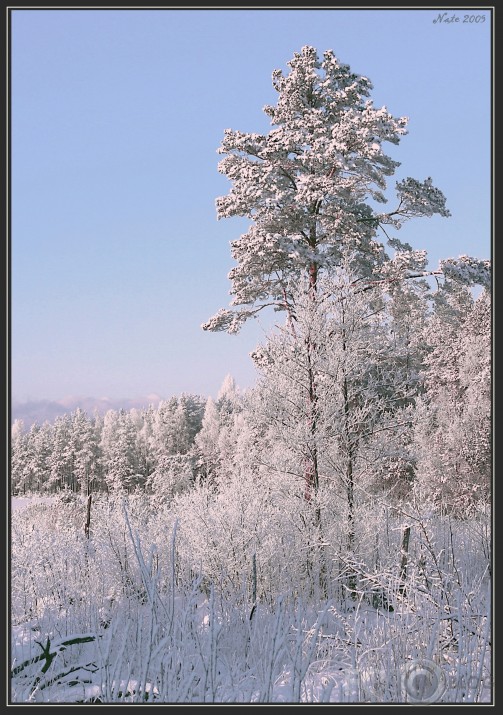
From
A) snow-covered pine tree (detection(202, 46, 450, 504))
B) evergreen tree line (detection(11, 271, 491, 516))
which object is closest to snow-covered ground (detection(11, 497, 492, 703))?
evergreen tree line (detection(11, 271, 491, 516))

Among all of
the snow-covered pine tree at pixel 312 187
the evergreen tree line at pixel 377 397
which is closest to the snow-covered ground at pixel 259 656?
the evergreen tree line at pixel 377 397

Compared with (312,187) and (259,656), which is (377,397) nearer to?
(312,187)

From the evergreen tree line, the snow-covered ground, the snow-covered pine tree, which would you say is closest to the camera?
the snow-covered ground

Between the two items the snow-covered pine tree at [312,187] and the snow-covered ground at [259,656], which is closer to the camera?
the snow-covered ground at [259,656]

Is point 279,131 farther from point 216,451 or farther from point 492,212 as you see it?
point 216,451

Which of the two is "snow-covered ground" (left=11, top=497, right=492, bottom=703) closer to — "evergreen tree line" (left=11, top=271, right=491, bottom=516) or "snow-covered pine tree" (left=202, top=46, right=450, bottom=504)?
"evergreen tree line" (left=11, top=271, right=491, bottom=516)

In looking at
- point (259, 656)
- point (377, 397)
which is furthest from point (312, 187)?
point (259, 656)

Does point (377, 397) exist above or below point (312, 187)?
below

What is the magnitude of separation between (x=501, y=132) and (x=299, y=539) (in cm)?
717

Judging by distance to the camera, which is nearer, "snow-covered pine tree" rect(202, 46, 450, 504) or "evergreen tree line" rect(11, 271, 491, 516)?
"evergreen tree line" rect(11, 271, 491, 516)

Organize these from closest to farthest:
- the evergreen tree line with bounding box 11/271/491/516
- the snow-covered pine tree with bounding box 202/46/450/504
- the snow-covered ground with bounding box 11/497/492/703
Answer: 1. the snow-covered ground with bounding box 11/497/492/703
2. the evergreen tree line with bounding box 11/271/491/516
3. the snow-covered pine tree with bounding box 202/46/450/504

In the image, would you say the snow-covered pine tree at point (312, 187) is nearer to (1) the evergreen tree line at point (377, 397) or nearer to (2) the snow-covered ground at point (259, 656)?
(1) the evergreen tree line at point (377, 397)

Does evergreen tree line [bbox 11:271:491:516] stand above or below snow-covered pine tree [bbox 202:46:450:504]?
below

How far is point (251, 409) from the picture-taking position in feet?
33.1
